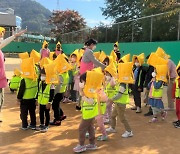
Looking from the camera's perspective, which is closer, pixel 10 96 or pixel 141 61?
pixel 141 61

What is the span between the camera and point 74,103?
1017cm

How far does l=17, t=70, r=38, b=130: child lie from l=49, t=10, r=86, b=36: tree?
3928cm

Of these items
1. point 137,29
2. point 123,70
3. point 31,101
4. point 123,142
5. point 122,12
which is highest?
point 122,12

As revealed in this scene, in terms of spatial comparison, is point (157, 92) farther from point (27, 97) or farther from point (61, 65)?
point (27, 97)

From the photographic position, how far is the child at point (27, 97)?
689cm

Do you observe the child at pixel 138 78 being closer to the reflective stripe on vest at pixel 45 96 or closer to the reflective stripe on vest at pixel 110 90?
Answer: the reflective stripe on vest at pixel 110 90

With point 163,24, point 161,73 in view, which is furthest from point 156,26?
point 161,73

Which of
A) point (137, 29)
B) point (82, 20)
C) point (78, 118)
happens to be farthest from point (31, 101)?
point (82, 20)

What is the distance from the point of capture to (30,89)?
6930 millimetres

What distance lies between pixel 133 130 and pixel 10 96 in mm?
5242

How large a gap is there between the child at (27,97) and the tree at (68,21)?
39280mm

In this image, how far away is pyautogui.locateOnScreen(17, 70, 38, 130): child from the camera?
689 centimetres

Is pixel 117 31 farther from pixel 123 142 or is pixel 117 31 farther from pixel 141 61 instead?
pixel 123 142

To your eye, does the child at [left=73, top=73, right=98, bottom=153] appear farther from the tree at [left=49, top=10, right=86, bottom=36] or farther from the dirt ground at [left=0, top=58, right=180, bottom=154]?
the tree at [left=49, top=10, right=86, bottom=36]
